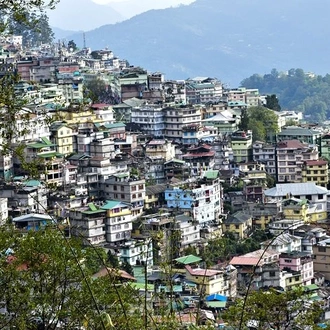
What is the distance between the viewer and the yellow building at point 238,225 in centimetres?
2009

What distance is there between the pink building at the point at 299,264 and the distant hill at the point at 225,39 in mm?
60955

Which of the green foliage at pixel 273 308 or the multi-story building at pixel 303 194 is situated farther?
the multi-story building at pixel 303 194

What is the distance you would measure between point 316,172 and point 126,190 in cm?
560

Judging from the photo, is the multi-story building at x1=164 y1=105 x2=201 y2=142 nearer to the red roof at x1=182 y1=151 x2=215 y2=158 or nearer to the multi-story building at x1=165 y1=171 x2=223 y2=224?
the red roof at x1=182 y1=151 x2=215 y2=158

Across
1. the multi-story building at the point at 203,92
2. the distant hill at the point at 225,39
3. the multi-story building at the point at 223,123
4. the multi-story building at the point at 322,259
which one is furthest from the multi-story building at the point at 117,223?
the distant hill at the point at 225,39

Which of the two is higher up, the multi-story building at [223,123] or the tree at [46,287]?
the multi-story building at [223,123]

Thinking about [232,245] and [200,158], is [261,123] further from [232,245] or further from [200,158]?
[232,245]

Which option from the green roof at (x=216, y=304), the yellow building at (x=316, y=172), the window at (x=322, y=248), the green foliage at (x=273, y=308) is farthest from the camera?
the yellow building at (x=316, y=172)

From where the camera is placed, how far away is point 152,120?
26.2m

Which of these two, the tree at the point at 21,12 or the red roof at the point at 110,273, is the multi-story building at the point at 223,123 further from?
the tree at the point at 21,12

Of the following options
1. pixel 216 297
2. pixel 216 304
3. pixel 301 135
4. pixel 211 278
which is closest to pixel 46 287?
pixel 216 304

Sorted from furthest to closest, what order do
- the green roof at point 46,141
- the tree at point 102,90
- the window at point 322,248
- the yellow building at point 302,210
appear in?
the tree at point 102,90
the yellow building at point 302,210
the green roof at point 46,141
the window at point 322,248

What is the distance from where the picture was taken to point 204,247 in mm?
18078

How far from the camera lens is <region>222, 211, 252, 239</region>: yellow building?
20094 mm
